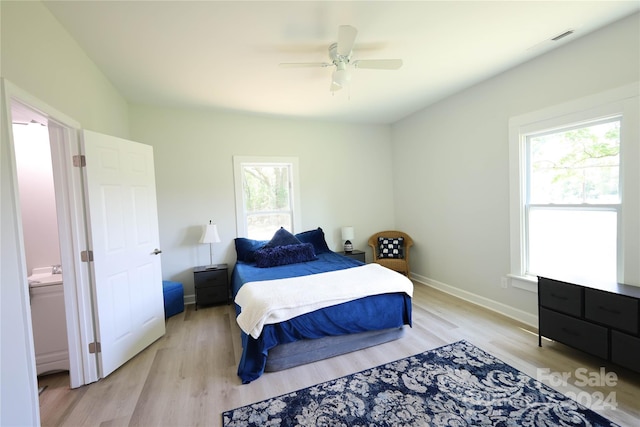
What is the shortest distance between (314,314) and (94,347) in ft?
6.01

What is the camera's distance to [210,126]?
13.0 feet

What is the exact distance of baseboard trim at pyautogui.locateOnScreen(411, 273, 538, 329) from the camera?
9.50ft

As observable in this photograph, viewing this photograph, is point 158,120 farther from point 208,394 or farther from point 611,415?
point 611,415

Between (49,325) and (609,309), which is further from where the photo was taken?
(49,325)

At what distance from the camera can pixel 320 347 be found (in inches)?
94.1

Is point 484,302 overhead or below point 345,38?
below

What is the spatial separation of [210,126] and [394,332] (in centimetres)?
365

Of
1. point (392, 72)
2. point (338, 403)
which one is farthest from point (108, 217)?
point (392, 72)

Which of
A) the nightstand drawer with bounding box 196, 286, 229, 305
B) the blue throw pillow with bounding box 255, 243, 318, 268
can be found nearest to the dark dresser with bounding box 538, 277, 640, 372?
the blue throw pillow with bounding box 255, 243, 318, 268

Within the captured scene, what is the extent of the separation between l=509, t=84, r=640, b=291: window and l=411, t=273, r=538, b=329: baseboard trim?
33cm

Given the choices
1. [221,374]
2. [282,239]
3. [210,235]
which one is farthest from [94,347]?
[282,239]

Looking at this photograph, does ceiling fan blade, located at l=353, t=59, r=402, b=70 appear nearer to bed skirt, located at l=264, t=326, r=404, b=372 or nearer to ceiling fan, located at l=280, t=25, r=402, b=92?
ceiling fan, located at l=280, t=25, r=402, b=92

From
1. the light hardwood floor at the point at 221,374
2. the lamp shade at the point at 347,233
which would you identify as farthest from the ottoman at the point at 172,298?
the lamp shade at the point at 347,233

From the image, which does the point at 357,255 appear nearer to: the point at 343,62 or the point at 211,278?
the point at 211,278
